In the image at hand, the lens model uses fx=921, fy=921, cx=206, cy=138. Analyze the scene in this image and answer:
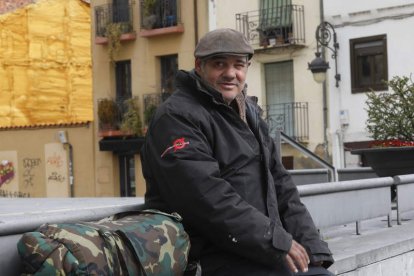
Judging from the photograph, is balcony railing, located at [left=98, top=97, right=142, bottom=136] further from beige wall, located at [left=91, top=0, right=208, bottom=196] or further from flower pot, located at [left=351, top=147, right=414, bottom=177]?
flower pot, located at [left=351, top=147, right=414, bottom=177]

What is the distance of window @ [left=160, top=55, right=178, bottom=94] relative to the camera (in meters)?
32.3

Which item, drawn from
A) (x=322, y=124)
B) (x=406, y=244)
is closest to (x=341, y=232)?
(x=406, y=244)

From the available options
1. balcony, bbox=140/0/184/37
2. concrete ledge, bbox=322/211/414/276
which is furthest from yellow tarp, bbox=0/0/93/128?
concrete ledge, bbox=322/211/414/276

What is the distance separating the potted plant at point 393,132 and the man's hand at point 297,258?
6.84 metres

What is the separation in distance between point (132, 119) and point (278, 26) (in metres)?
6.42

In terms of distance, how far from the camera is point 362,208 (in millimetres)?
7770

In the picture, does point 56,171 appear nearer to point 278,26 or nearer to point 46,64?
point 46,64

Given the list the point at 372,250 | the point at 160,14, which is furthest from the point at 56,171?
the point at 372,250

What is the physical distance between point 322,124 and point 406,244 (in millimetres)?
20732

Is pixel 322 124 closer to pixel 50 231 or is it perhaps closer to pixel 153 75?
pixel 153 75

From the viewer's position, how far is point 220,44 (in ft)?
14.1

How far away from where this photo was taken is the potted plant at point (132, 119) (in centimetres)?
3175

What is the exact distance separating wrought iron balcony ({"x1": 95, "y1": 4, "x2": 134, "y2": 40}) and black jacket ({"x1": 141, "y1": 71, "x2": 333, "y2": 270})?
28864mm

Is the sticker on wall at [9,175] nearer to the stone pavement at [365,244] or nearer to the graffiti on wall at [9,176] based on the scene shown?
the graffiti on wall at [9,176]
